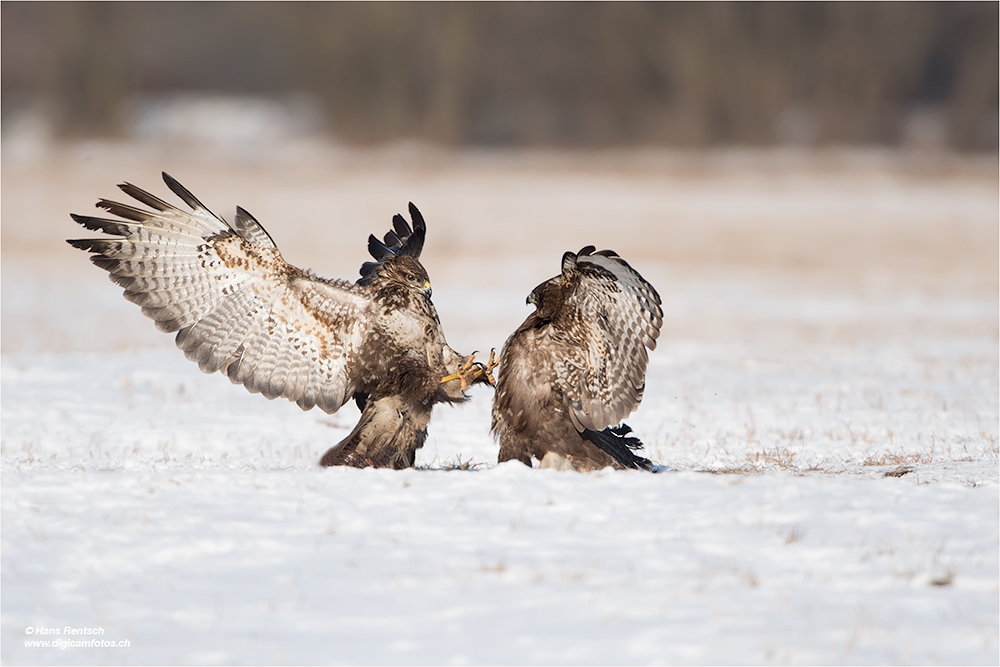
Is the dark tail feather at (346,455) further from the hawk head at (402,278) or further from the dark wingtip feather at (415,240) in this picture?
the dark wingtip feather at (415,240)

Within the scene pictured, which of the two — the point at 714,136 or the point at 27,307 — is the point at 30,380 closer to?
the point at 27,307

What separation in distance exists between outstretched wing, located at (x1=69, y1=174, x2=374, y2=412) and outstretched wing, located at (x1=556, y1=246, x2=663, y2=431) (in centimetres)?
110

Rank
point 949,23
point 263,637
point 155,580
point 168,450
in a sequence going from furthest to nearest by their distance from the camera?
point 949,23 < point 168,450 < point 155,580 < point 263,637

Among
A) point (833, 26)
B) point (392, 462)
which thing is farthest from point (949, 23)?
point (392, 462)

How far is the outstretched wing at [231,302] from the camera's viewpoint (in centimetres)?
601

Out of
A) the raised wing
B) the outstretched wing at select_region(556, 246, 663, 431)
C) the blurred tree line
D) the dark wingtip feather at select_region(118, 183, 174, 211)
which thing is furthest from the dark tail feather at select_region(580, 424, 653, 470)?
the blurred tree line

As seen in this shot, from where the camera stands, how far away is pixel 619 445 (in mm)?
6215

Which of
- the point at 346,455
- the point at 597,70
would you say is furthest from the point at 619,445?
the point at 597,70

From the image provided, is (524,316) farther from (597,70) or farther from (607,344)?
(597,70)

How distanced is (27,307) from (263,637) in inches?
515

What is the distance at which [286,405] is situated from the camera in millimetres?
9438

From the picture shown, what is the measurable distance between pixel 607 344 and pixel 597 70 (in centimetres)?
3358

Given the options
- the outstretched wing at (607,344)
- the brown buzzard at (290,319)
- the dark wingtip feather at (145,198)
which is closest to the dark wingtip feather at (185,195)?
the brown buzzard at (290,319)

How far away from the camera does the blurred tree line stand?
34.2m
